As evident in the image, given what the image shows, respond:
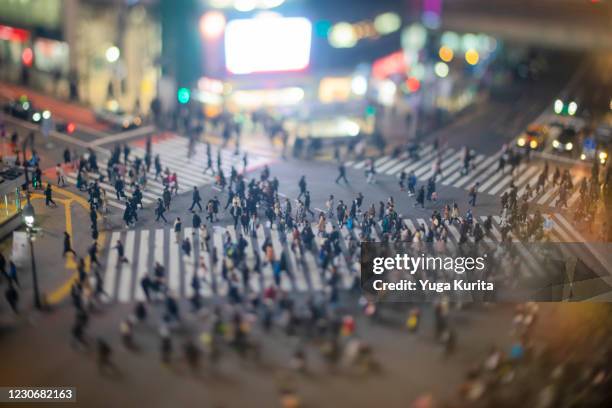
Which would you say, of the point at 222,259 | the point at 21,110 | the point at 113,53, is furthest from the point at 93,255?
the point at 113,53

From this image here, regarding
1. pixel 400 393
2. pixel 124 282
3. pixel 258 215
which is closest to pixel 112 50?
pixel 258 215

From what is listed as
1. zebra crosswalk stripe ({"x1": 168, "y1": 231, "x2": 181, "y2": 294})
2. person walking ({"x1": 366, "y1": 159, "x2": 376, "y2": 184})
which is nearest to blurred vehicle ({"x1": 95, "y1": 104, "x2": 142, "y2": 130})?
zebra crosswalk stripe ({"x1": 168, "y1": 231, "x2": 181, "y2": 294})

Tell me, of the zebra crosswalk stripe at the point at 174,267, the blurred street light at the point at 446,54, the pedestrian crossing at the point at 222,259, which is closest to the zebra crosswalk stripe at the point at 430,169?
the pedestrian crossing at the point at 222,259

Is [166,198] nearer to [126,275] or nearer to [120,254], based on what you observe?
[120,254]

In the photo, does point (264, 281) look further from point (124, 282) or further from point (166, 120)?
point (166, 120)

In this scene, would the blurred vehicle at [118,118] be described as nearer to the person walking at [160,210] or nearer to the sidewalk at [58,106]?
the sidewalk at [58,106]

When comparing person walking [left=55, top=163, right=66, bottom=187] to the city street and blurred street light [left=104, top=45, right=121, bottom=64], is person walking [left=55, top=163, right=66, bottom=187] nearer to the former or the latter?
the city street
